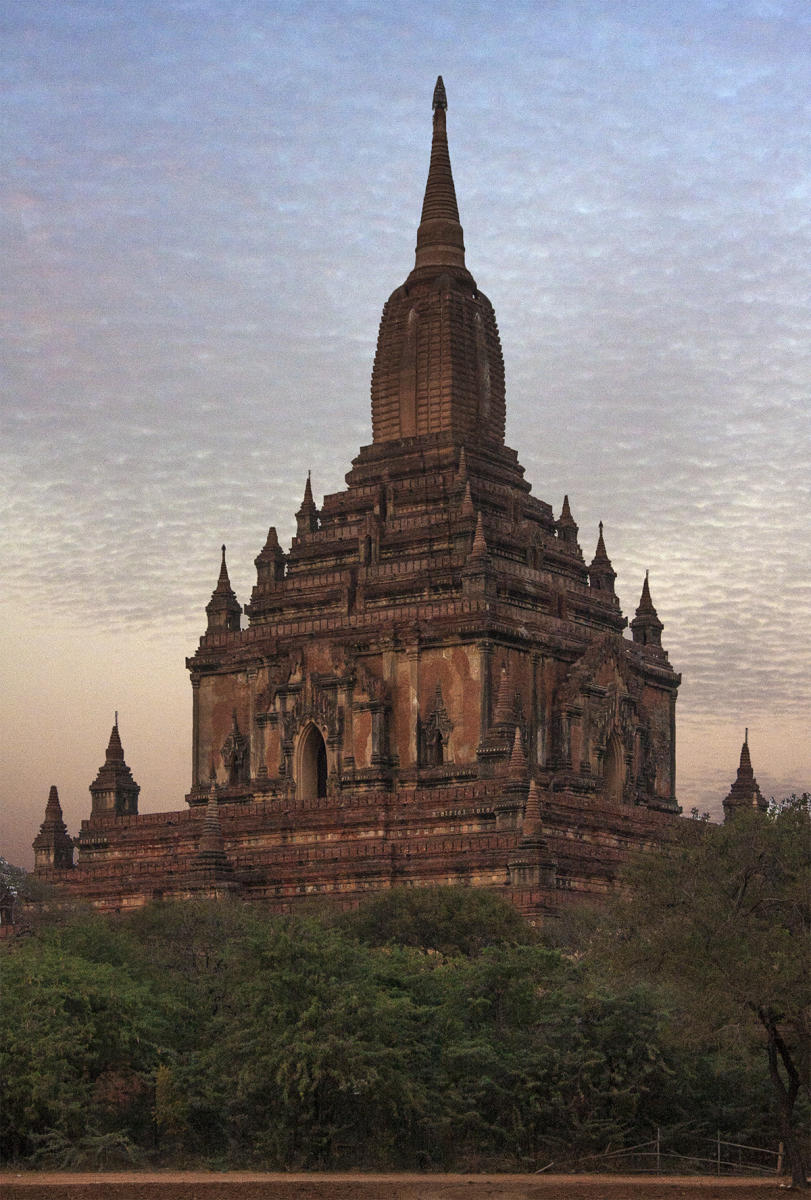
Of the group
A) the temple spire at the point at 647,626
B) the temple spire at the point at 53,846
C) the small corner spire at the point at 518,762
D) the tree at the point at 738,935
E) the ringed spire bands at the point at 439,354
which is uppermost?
the ringed spire bands at the point at 439,354

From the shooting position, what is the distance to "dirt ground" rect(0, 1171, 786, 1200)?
26.2 metres

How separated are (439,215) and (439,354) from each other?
4.60 meters

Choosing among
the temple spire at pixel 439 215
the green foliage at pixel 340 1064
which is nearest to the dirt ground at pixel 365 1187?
the green foliage at pixel 340 1064

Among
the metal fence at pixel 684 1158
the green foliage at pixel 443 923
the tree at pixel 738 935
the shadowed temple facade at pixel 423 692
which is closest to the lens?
the tree at pixel 738 935

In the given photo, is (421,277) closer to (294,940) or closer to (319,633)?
(319,633)

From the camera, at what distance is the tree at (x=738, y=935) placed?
1073 inches

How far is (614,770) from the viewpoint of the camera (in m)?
51.1

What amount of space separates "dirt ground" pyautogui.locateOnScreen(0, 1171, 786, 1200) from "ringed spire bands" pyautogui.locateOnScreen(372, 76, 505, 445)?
27.1 m

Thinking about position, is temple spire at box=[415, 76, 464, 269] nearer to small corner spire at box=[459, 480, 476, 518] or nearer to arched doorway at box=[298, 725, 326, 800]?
small corner spire at box=[459, 480, 476, 518]

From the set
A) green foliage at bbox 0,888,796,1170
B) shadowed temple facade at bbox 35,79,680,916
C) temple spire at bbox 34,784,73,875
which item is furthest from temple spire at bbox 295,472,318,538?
green foliage at bbox 0,888,796,1170

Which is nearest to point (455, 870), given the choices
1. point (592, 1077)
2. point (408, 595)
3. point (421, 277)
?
point (408, 595)

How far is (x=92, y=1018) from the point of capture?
30391 millimetres

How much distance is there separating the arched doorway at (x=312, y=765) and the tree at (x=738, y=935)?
21084mm

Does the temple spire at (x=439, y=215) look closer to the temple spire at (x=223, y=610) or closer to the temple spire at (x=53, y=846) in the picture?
the temple spire at (x=223, y=610)
